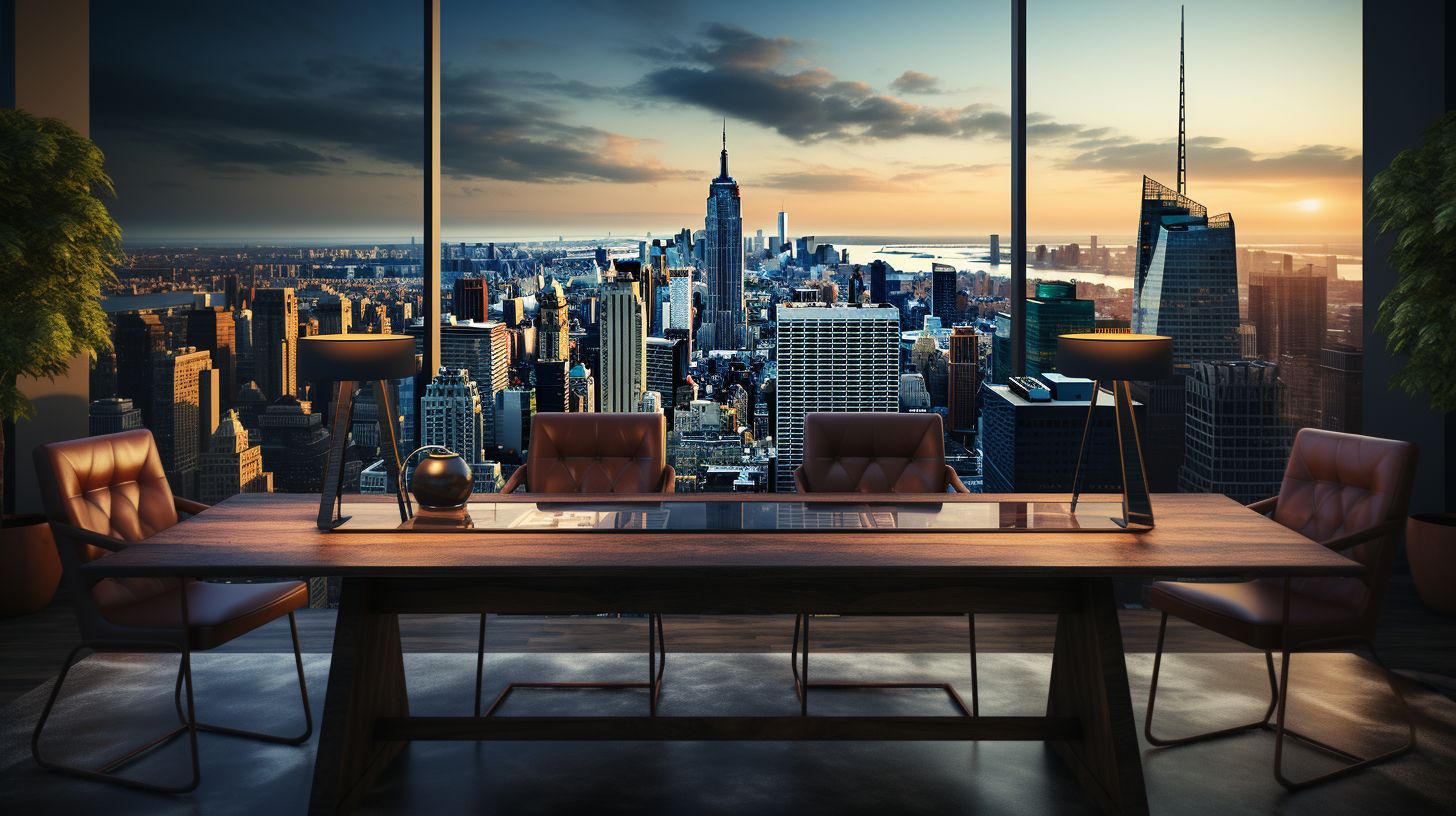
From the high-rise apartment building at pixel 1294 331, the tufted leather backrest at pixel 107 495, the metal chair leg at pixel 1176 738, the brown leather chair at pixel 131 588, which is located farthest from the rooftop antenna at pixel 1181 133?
the tufted leather backrest at pixel 107 495

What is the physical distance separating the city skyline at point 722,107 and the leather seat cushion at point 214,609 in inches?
107

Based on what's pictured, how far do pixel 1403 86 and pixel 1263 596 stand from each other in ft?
12.3

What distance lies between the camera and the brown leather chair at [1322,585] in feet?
9.11

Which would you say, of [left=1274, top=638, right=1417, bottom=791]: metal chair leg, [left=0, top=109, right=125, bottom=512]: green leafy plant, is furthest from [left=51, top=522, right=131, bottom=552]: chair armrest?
[left=1274, top=638, right=1417, bottom=791]: metal chair leg

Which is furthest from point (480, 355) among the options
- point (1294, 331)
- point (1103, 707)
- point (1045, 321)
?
point (1294, 331)

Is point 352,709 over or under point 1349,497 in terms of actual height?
under

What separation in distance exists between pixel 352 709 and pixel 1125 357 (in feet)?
8.18

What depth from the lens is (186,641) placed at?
2.68 m

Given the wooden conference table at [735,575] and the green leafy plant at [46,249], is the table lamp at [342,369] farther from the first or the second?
the green leafy plant at [46,249]

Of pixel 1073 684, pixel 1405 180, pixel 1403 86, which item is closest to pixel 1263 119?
pixel 1403 86

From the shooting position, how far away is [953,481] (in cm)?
371

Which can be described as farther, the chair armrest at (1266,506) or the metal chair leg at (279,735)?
the chair armrest at (1266,506)

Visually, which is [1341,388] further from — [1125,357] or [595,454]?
[595,454]

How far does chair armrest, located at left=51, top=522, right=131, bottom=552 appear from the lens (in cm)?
273
